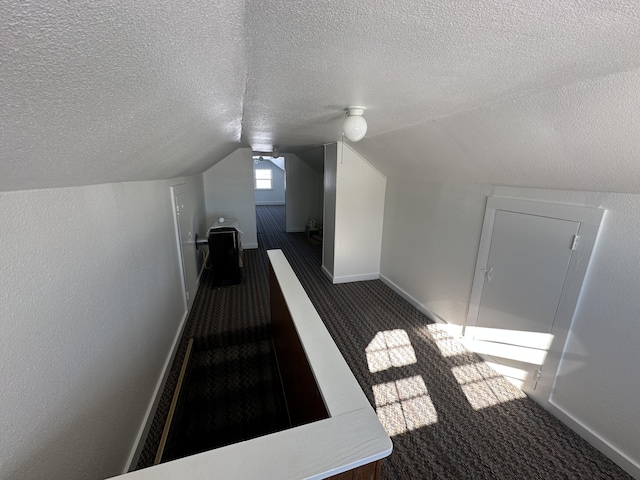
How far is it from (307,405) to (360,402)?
469 mm

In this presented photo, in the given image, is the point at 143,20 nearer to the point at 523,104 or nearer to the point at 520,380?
the point at 523,104

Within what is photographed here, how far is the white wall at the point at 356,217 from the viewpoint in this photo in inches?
137

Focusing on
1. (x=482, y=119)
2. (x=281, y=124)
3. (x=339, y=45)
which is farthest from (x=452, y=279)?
(x=339, y=45)

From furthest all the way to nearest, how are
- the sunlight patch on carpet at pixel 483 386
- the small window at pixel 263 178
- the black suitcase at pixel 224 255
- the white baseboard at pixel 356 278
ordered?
the small window at pixel 263 178 < the white baseboard at pixel 356 278 < the black suitcase at pixel 224 255 < the sunlight patch on carpet at pixel 483 386

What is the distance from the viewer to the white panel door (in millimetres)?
1781

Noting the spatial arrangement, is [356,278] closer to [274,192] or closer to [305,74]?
[305,74]

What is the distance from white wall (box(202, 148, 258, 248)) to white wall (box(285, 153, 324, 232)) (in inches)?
66.9

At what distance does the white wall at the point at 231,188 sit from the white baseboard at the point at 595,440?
4760mm

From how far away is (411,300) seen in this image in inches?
129

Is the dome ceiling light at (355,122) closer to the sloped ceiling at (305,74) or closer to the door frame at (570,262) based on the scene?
the sloped ceiling at (305,74)

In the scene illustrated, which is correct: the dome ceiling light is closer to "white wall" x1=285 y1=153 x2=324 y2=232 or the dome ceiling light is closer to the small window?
"white wall" x1=285 y1=153 x2=324 y2=232

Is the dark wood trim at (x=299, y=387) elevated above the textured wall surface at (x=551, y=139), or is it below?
below

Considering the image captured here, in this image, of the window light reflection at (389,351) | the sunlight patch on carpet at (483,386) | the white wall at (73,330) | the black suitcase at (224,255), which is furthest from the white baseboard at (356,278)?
the white wall at (73,330)

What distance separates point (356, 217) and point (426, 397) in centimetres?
233
